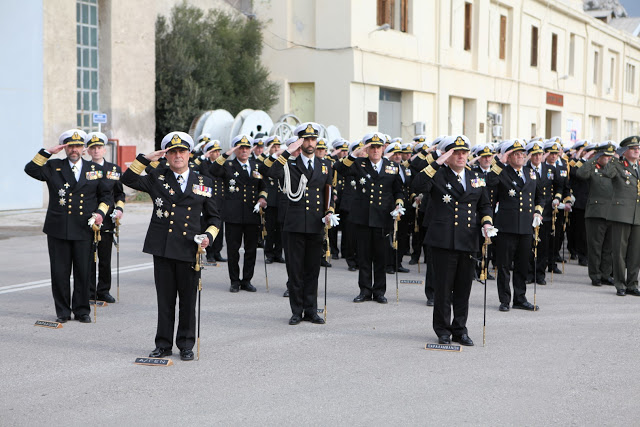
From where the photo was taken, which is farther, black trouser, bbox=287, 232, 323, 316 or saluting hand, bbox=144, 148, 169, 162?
black trouser, bbox=287, 232, 323, 316

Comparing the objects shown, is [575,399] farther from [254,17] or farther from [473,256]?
[254,17]

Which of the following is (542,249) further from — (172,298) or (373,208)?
(172,298)

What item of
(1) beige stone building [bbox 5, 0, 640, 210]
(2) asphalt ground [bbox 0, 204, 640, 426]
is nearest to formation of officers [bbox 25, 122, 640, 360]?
(2) asphalt ground [bbox 0, 204, 640, 426]

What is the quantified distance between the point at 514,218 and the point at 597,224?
2.88m

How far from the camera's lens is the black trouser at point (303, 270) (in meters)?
9.41

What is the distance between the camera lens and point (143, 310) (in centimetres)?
1001

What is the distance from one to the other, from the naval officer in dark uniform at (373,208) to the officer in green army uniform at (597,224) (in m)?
3.39

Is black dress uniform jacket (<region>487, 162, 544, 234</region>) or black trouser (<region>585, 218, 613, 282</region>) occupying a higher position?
black dress uniform jacket (<region>487, 162, 544, 234</region>)

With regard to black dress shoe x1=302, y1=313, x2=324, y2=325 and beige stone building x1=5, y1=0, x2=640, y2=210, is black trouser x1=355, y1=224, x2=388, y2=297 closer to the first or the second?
black dress shoe x1=302, y1=313, x2=324, y2=325

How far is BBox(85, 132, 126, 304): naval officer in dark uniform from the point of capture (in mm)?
9750

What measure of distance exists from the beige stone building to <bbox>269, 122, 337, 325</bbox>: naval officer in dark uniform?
45.6 feet

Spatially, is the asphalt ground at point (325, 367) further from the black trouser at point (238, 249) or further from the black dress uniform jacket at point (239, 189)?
the black dress uniform jacket at point (239, 189)

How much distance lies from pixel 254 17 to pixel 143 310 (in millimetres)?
21877

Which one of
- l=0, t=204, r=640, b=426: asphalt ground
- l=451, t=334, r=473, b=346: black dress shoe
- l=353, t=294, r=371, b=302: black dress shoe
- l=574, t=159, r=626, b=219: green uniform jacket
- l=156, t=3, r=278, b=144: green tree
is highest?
l=156, t=3, r=278, b=144: green tree
